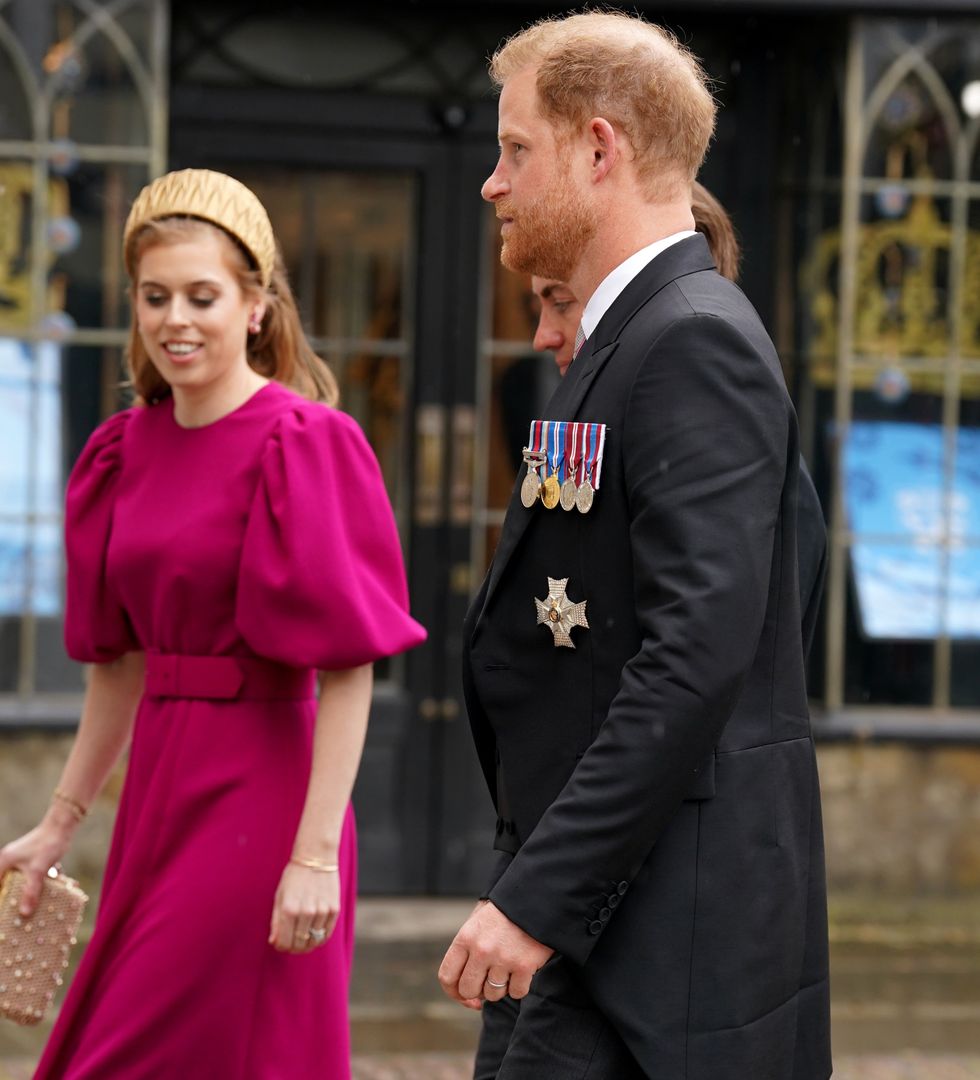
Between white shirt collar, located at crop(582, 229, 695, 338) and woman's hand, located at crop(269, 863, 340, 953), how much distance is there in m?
1.14

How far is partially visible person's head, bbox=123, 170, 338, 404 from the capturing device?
3.36 metres

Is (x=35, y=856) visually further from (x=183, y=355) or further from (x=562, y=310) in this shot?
(x=562, y=310)

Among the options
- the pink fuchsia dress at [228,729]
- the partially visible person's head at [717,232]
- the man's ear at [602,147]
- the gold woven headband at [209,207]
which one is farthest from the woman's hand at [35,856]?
the man's ear at [602,147]

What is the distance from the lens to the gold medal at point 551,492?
93.1 inches

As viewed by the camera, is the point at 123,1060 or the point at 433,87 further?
the point at 433,87

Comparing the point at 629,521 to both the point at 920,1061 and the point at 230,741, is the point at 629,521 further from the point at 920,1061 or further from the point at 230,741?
the point at 920,1061

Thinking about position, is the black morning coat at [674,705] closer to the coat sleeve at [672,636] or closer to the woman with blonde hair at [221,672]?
the coat sleeve at [672,636]

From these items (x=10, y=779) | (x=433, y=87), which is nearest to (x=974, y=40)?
(x=433, y=87)

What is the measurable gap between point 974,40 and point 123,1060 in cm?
501

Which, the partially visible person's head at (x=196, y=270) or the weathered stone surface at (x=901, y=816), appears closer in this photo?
the partially visible person's head at (x=196, y=270)

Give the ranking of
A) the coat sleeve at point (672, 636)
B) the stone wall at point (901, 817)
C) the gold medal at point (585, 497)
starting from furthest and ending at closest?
the stone wall at point (901, 817) < the gold medal at point (585, 497) < the coat sleeve at point (672, 636)

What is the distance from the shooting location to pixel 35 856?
3406 millimetres

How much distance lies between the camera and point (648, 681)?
2.18 m

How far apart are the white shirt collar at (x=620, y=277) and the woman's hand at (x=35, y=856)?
1.52m
